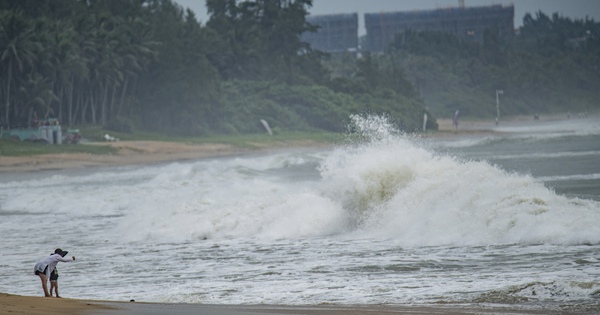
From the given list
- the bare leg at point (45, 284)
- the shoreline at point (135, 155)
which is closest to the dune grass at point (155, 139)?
the shoreline at point (135, 155)

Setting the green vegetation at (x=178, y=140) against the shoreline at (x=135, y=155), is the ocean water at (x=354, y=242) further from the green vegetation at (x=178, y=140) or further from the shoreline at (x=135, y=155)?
the green vegetation at (x=178, y=140)

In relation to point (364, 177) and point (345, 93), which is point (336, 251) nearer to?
point (364, 177)

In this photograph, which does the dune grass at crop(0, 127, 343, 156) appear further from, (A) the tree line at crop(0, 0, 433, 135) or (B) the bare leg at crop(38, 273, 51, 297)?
(B) the bare leg at crop(38, 273, 51, 297)

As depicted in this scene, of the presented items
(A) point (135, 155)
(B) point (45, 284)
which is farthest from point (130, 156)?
(B) point (45, 284)

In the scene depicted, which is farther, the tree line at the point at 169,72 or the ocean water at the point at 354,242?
the tree line at the point at 169,72

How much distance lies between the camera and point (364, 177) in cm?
2448

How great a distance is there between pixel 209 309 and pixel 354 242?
6998mm

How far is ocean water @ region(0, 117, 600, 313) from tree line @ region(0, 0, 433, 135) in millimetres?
42941

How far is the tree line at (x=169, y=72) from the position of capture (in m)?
74.0

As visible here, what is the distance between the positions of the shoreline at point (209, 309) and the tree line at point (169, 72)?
5937cm

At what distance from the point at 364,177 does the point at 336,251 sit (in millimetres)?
5332

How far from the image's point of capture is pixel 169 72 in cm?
8619

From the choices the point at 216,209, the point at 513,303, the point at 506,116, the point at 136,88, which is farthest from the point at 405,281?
the point at 506,116

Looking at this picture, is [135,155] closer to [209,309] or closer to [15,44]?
[15,44]
